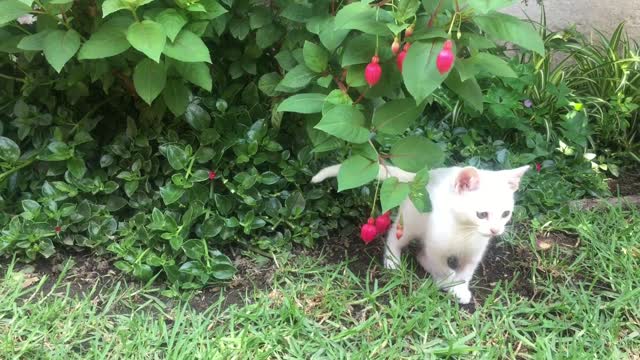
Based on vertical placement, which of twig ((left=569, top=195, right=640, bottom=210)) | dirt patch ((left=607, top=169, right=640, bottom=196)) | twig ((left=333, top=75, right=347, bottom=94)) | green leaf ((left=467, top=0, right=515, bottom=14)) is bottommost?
dirt patch ((left=607, top=169, right=640, bottom=196))

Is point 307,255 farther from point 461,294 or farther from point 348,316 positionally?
point 461,294

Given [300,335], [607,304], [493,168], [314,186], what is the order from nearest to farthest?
[300,335]
[607,304]
[314,186]
[493,168]

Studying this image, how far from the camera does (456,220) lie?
1.86 m

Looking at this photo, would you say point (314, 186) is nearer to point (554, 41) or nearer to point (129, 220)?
point (129, 220)

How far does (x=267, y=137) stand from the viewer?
225 cm

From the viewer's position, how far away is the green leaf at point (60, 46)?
168 cm

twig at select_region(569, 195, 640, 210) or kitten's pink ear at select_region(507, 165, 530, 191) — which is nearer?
kitten's pink ear at select_region(507, 165, 530, 191)

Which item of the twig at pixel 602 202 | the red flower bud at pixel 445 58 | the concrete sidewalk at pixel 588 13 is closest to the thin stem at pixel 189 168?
the red flower bud at pixel 445 58

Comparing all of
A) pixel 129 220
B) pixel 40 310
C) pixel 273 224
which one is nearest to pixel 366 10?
pixel 273 224

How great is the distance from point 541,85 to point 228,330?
211cm

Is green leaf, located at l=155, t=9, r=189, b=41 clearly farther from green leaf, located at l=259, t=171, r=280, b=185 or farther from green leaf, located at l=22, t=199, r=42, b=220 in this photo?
green leaf, located at l=22, t=199, r=42, b=220

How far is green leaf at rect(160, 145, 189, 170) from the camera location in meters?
2.14

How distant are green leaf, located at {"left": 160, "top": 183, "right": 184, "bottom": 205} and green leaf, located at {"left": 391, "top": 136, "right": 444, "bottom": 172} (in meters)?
0.82

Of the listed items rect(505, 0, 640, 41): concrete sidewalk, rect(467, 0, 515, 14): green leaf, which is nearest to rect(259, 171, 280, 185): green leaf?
rect(467, 0, 515, 14): green leaf
